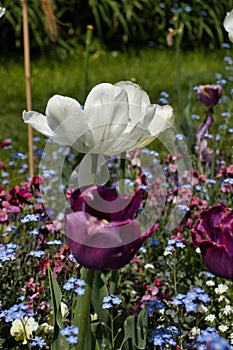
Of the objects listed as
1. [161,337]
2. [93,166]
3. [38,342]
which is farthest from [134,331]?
[93,166]

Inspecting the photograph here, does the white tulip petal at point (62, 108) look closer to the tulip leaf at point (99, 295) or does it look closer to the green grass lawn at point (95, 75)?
the tulip leaf at point (99, 295)

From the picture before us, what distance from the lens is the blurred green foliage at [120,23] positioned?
661cm

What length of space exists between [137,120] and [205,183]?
1.37 m

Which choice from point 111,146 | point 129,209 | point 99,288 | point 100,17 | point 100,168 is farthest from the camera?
point 100,17

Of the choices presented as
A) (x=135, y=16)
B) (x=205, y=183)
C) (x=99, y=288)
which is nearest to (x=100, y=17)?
(x=135, y=16)

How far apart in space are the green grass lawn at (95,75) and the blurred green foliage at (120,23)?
0.24 m

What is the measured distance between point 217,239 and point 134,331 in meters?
0.44

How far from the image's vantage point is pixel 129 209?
43.8 inches

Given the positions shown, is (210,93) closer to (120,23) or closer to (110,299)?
(110,299)

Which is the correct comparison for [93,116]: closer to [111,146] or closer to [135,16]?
[111,146]

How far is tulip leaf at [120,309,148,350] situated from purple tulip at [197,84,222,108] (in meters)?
1.32

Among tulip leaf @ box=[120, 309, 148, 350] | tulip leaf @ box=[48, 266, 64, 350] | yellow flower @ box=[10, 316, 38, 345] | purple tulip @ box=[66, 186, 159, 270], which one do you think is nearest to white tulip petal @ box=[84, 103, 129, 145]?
purple tulip @ box=[66, 186, 159, 270]

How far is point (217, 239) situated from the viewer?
45.8 inches

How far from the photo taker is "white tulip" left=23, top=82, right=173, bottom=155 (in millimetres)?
1204
